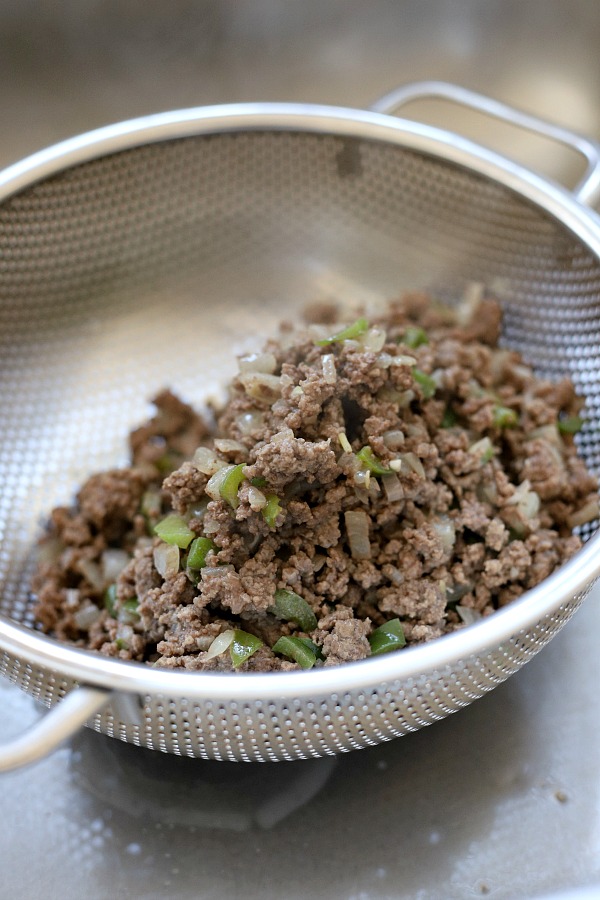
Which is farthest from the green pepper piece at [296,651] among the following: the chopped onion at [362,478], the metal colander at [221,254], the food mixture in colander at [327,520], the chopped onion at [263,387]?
the metal colander at [221,254]

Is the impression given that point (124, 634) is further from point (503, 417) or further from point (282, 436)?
point (503, 417)

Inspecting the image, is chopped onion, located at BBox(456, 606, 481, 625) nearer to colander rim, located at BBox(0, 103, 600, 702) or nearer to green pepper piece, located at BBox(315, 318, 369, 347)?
colander rim, located at BBox(0, 103, 600, 702)

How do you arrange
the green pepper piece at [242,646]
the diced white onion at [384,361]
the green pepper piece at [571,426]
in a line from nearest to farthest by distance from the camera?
the green pepper piece at [242,646], the diced white onion at [384,361], the green pepper piece at [571,426]

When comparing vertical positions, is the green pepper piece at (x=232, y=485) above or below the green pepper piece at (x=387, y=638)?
above

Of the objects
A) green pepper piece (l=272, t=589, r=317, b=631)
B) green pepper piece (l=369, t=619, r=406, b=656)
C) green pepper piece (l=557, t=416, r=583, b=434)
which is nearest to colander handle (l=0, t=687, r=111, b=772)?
green pepper piece (l=272, t=589, r=317, b=631)

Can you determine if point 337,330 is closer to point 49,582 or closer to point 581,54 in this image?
point 49,582

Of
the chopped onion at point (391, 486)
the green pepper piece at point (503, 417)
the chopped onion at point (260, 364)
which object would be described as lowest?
the chopped onion at point (391, 486)

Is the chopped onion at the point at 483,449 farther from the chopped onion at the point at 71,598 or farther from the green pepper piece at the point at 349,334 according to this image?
the chopped onion at the point at 71,598

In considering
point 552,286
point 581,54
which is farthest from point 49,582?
point 581,54
